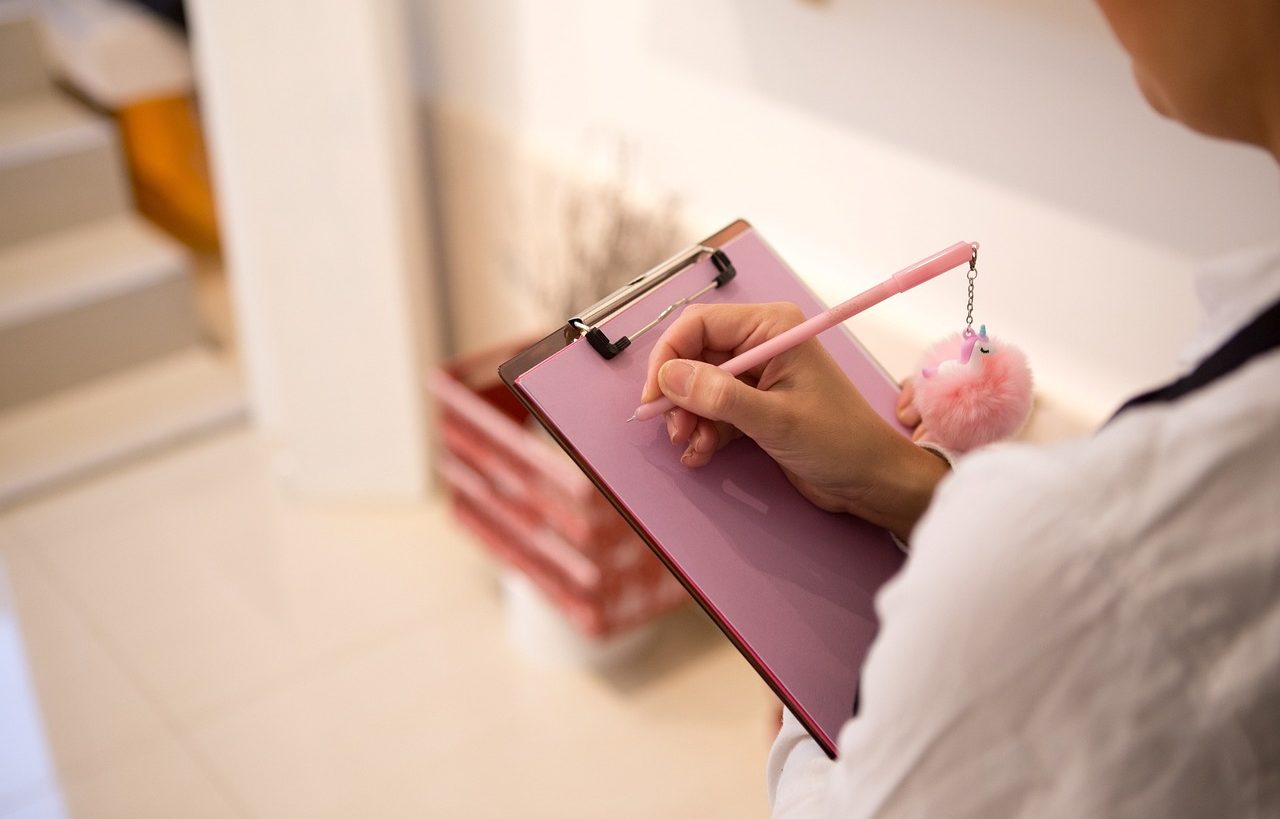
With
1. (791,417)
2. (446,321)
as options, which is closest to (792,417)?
(791,417)

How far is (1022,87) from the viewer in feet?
3.89

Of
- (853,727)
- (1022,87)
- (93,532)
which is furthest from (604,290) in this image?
(853,727)

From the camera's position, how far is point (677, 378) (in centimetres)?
69

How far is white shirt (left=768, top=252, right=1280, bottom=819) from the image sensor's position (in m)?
0.44

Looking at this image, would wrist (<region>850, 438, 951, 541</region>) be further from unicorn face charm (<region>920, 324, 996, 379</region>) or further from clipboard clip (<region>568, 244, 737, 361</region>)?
clipboard clip (<region>568, 244, 737, 361</region>)

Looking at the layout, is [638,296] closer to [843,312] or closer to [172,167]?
[843,312]

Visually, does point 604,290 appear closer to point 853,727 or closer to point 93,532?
point 93,532

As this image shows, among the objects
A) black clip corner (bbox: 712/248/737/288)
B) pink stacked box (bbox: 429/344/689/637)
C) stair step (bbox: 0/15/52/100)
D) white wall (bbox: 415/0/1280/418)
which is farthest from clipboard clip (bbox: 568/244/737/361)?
stair step (bbox: 0/15/52/100)

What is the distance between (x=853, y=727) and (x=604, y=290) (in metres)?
1.30

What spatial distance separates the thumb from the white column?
129 centimetres

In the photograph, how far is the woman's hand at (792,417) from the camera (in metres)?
0.70

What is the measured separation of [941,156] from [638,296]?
0.66 m

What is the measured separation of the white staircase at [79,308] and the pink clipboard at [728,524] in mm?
1748

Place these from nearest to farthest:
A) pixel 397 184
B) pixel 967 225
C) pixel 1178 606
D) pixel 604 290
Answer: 1. pixel 1178 606
2. pixel 967 225
3. pixel 604 290
4. pixel 397 184
